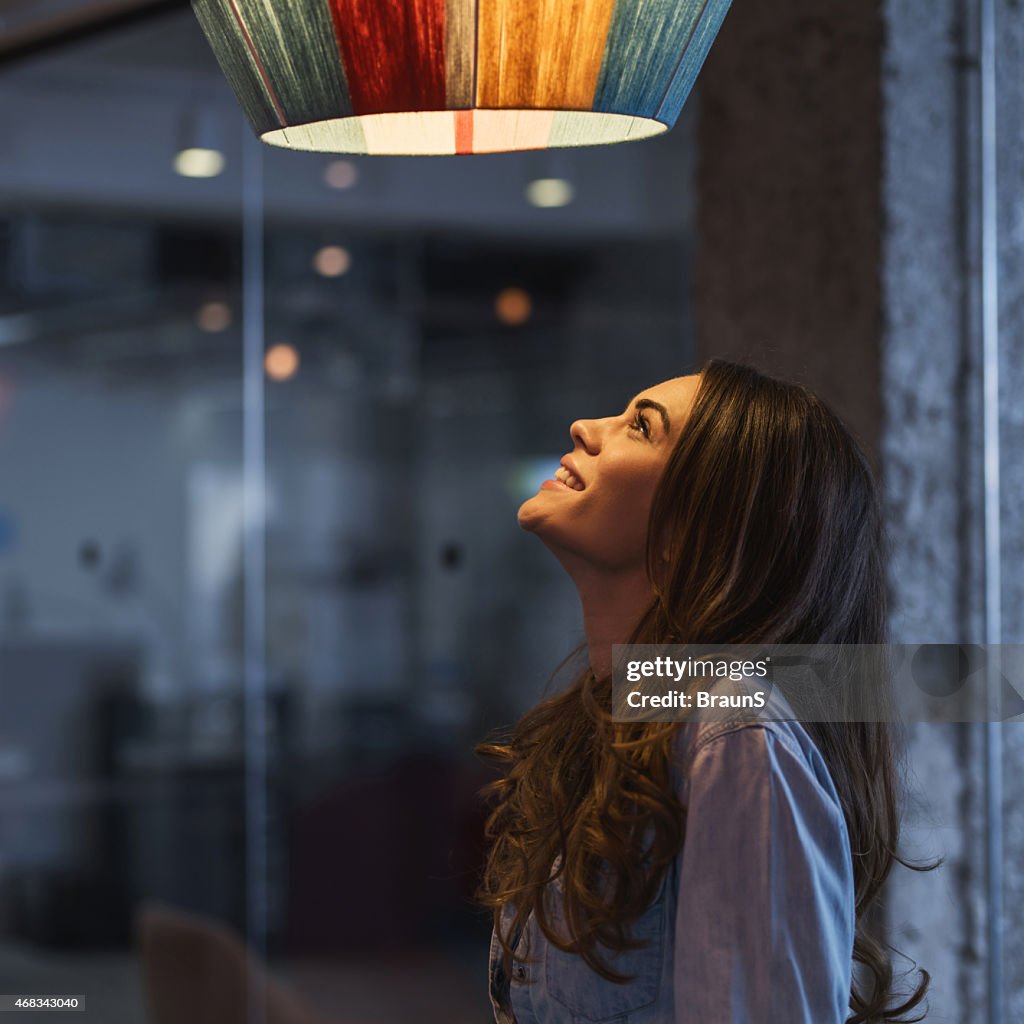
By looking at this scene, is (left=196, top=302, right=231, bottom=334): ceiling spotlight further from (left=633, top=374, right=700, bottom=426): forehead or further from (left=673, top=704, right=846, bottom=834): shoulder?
(left=673, top=704, right=846, bottom=834): shoulder

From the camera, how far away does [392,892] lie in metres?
3.32

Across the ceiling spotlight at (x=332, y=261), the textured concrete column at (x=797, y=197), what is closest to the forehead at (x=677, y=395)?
the textured concrete column at (x=797, y=197)

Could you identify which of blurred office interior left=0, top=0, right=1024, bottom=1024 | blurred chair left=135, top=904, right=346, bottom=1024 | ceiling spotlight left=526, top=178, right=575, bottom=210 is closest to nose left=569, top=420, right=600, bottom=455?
blurred office interior left=0, top=0, right=1024, bottom=1024

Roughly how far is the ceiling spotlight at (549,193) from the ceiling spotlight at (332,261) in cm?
50

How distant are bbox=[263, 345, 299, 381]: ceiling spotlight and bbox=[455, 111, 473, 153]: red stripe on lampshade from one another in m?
2.38

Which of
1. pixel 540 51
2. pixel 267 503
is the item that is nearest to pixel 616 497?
pixel 540 51

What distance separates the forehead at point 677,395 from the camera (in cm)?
114

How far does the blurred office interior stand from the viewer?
3.24 meters

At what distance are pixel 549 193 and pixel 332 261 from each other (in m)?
0.59

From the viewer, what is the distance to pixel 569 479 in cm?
117

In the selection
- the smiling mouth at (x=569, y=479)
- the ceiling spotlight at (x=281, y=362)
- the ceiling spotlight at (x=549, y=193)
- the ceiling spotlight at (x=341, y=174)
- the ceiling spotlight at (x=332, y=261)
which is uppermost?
the ceiling spotlight at (x=341, y=174)

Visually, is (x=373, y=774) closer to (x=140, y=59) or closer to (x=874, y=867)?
(x=140, y=59)

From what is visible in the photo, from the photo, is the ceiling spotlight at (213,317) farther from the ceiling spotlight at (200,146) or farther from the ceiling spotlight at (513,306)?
the ceiling spotlight at (513,306)

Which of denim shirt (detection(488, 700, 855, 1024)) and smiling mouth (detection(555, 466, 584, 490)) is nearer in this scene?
denim shirt (detection(488, 700, 855, 1024))
